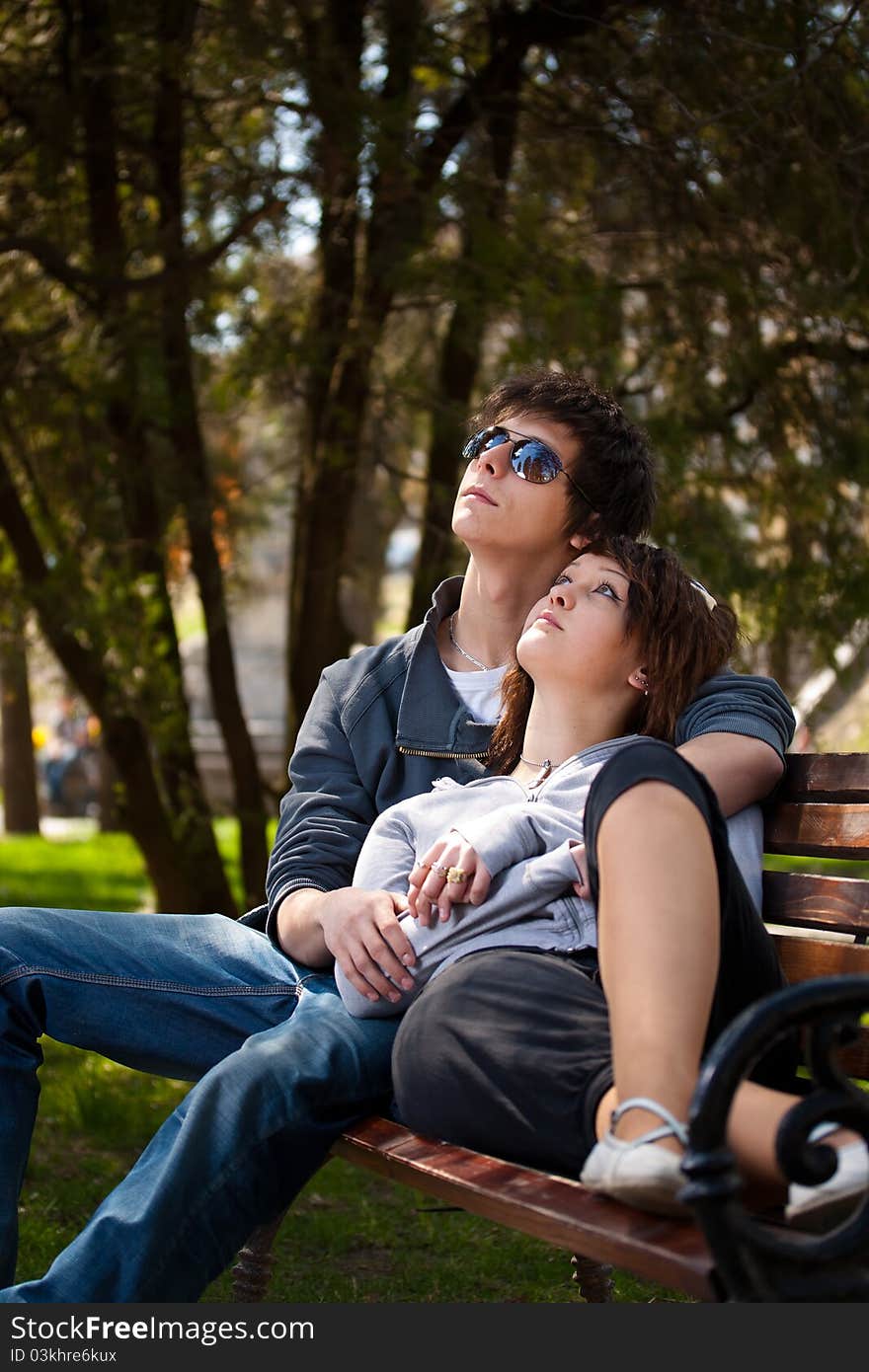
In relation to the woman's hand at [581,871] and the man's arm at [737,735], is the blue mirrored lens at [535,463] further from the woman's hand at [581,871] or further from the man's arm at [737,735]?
the woman's hand at [581,871]

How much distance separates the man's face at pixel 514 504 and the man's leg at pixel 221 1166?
107 cm

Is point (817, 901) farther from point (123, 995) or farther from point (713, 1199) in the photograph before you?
point (123, 995)

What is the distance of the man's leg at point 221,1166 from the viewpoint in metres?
2.17

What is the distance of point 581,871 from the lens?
2.41m

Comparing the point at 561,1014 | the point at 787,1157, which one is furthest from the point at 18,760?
the point at 787,1157

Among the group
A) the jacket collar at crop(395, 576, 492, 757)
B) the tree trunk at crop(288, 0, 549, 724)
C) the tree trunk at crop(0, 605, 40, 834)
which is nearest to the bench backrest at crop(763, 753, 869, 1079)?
the jacket collar at crop(395, 576, 492, 757)

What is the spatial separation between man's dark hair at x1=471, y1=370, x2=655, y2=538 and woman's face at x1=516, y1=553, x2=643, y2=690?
40 cm

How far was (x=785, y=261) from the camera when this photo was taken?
5.62 meters

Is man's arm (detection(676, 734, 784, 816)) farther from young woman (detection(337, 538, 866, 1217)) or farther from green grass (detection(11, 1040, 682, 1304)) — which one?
green grass (detection(11, 1040, 682, 1304))

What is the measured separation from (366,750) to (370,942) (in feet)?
1.98

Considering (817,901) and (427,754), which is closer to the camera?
(817,901)

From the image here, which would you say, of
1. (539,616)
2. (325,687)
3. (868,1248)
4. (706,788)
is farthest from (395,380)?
(868,1248)

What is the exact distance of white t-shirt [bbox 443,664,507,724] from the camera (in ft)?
10.1

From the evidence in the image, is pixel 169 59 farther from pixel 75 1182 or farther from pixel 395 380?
pixel 75 1182
